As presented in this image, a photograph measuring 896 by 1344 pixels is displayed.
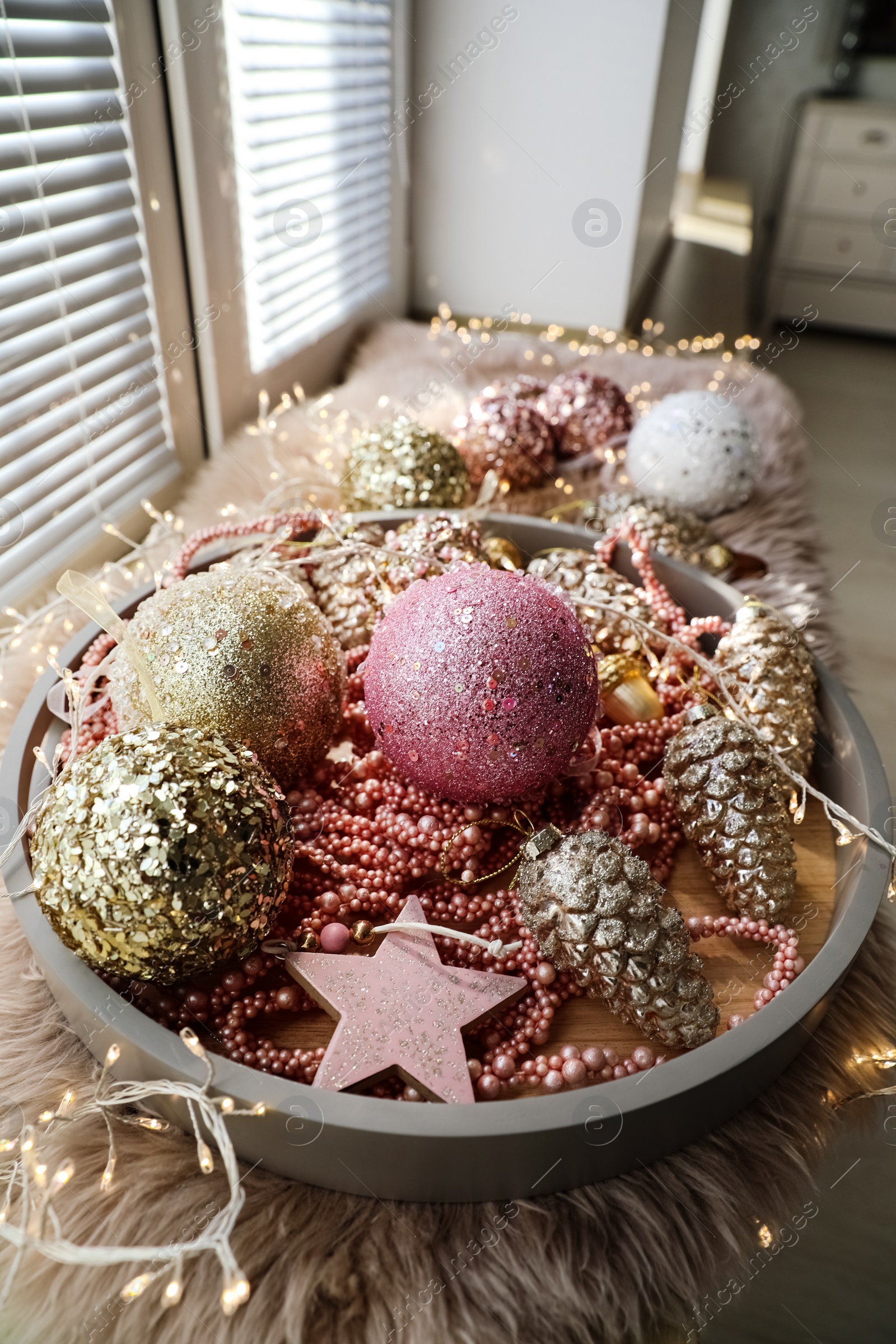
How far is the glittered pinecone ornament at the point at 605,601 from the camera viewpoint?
820 millimetres

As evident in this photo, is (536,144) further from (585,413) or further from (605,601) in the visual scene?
(605,601)

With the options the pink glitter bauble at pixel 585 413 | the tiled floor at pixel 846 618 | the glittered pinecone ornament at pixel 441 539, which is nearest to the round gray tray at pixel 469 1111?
the tiled floor at pixel 846 618

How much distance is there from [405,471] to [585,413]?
42 centimetres

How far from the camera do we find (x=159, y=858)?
0.51 metres

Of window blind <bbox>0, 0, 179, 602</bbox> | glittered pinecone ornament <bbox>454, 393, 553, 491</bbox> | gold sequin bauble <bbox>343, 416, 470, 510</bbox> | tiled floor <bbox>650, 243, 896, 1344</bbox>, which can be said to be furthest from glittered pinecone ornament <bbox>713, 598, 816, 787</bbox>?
window blind <bbox>0, 0, 179, 602</bbox>

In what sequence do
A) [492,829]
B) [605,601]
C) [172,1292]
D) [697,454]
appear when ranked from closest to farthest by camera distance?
1. [172,1292]
2. [492,829]
3. [605,601]
4. [697,454]

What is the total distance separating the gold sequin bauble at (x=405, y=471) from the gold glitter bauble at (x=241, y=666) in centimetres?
35

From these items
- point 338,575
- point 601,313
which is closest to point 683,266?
point 601,313

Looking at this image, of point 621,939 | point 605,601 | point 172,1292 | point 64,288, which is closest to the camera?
point 172,1292

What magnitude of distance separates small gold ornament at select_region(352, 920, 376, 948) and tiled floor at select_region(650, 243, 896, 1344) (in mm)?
333

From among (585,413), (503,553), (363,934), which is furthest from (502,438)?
(363,934)

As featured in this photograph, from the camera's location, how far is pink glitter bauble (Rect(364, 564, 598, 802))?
2.00ft

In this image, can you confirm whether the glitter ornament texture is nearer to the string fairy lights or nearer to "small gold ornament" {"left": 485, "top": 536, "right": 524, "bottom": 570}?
the string fairy lights

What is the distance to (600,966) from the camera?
1.85 feet
